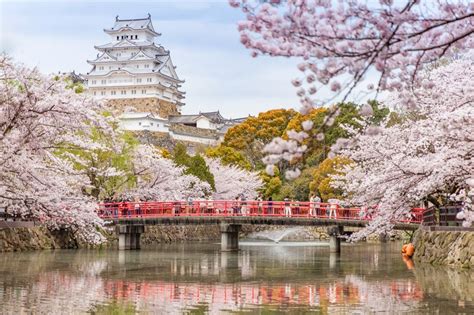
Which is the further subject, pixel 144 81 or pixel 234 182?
pixel 144 81

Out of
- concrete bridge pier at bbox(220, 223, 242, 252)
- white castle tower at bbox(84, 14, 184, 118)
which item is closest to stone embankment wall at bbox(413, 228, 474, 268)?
concrete bridge pier at bbox(220, 223, 242, 252)

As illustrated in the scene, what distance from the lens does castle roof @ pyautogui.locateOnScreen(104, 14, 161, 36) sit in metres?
86.4

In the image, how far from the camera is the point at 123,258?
87.8 feet

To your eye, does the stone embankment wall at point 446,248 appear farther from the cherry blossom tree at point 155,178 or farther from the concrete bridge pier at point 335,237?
the cherry blossom tree at point 155,178

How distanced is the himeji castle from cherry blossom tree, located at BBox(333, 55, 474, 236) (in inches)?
2195

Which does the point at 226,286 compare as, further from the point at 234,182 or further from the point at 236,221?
the point at 234,182

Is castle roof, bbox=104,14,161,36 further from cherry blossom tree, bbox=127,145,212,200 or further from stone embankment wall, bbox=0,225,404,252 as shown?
cherry blossom tree, bbox=127,145,212,200

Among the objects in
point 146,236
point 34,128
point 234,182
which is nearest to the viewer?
point 34,128

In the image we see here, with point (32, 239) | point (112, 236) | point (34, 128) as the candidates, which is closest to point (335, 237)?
point (112, 236)

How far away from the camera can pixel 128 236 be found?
3334 centimetres

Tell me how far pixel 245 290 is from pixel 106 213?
17926mm

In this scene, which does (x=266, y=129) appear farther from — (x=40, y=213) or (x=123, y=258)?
(x=40, y=213)

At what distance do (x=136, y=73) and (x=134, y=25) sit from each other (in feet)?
29.4

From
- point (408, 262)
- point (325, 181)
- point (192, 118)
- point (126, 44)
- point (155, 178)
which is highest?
point (126, 44)
